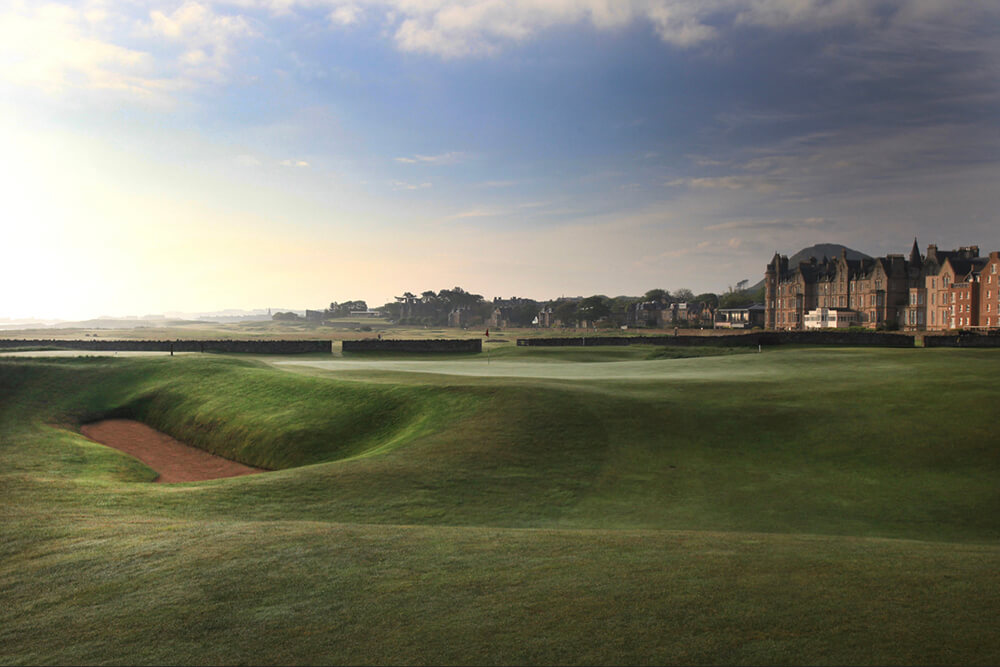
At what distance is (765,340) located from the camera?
6812 cm

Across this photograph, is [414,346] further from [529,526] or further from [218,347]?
[529,526]

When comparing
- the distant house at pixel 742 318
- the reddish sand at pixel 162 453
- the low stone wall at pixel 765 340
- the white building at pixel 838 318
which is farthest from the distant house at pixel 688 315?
the reddish sand at pixel 162 453

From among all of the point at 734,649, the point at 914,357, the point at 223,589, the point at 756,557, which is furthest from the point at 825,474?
the point at 914,357

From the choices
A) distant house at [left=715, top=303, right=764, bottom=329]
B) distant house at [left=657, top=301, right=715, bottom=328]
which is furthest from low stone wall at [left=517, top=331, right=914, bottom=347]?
distant house at [left=657, top=301, right=715, bottom=328]

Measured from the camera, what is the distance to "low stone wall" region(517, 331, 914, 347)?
62.7 meters

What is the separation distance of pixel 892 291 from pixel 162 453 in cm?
11653

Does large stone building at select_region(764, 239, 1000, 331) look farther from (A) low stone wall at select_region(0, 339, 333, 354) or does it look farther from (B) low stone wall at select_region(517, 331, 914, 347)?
(A) low stone wall at select_region(0, 339, 333, 354)

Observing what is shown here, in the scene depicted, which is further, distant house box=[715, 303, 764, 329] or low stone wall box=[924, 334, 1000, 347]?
distant house box=[715, 303, 764, 329]

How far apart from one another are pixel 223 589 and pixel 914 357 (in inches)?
1551

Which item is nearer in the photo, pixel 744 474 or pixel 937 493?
pixel 937 493

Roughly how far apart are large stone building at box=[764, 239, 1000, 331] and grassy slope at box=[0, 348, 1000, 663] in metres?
77.8

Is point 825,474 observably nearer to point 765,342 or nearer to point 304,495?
point 304,495

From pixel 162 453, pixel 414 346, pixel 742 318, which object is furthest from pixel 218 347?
pixel 742 318

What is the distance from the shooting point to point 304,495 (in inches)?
596
